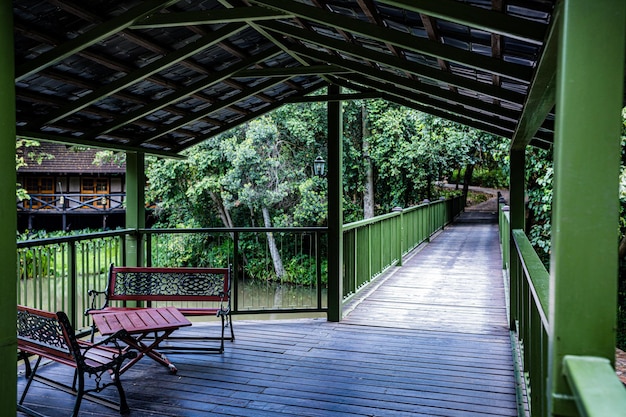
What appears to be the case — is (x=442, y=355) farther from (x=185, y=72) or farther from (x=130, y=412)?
(x=185, y=72)

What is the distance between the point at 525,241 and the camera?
4676 mm

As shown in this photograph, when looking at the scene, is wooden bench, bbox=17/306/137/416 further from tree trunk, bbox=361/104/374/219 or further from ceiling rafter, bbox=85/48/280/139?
tree trunk, bbox=361/104/374/219

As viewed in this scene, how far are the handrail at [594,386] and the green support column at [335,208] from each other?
478 centimetres

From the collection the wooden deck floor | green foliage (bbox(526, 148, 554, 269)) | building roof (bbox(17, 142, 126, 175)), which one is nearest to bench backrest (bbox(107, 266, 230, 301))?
the wooden deck floor

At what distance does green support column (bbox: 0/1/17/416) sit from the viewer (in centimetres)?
209

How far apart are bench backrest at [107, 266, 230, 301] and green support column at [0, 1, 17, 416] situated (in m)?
3.15

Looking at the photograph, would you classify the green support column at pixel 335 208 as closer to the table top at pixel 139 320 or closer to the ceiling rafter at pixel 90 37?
the table top at pixel 139 320

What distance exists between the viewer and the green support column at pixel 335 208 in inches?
245

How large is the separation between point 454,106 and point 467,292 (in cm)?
348

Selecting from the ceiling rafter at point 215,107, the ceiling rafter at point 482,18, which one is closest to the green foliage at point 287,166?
the ceiling rafter at point 215,107

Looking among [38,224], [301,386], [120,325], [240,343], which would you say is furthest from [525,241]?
[38,224]

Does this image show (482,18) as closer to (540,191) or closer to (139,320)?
(139,320)

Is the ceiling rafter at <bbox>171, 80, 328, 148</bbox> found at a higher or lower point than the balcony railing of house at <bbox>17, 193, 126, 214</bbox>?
higher

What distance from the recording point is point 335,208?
628cm
